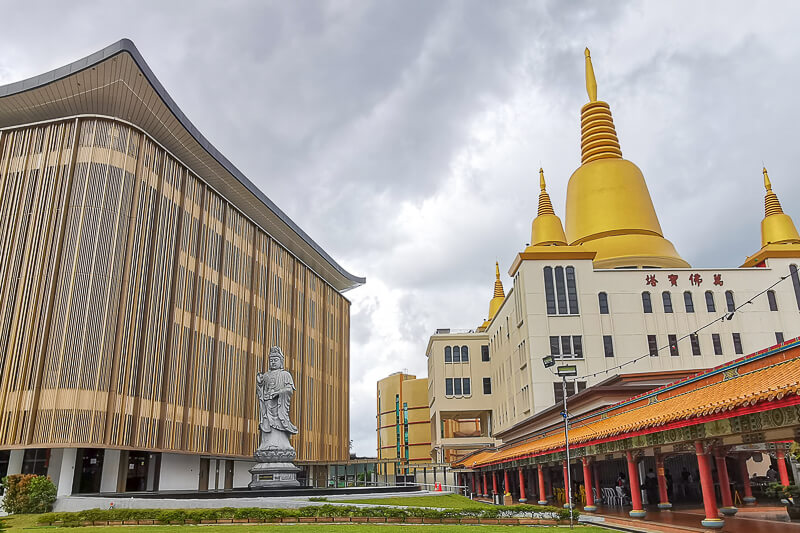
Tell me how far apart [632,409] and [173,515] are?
17.8m

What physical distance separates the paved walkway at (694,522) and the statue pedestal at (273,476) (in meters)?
17.0

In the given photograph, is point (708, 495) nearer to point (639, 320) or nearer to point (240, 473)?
point (639, 320)

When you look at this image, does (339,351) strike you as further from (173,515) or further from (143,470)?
(173,515)

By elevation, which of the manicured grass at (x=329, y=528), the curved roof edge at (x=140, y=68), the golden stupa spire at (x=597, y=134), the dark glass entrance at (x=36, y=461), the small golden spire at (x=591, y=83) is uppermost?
the small golden spire at (x=591, y=83)

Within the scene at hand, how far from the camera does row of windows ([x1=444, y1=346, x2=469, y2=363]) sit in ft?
270

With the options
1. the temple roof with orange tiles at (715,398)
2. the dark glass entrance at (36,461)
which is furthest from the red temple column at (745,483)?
the dark glass entrance at (36,461)

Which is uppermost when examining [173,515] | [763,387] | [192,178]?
[192,178]

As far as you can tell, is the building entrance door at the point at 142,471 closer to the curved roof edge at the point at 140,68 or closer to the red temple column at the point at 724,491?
the curved roof edge at the point at 140,68

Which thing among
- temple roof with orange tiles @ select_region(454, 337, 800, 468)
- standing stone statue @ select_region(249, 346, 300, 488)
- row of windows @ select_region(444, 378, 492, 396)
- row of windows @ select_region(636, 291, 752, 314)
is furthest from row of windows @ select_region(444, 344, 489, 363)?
temple roof with orange tiles @ select_region(454, 337, 800, 468)

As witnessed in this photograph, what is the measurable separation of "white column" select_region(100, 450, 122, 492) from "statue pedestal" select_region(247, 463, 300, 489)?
1074cm

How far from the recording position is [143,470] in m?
43.2

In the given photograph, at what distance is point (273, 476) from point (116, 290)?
15478 mm

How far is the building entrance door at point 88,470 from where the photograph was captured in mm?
37500

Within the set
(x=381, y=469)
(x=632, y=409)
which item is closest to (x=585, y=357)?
(x=632, y=409)
